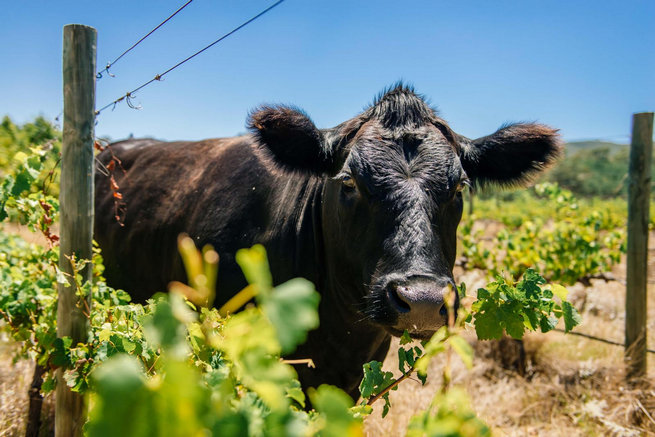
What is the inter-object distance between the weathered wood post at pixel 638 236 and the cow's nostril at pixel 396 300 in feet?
12.5

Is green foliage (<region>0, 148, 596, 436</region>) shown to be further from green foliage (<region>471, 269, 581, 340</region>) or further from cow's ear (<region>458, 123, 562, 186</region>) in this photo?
cow's ear (<region>458, 123, 562, 186</region>)

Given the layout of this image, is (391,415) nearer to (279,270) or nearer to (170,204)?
(279,270)

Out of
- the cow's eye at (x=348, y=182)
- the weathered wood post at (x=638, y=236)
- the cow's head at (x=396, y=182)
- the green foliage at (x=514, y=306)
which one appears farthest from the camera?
the weathered wood post at (x=638, y=236)

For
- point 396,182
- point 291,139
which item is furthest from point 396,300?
point 291,139

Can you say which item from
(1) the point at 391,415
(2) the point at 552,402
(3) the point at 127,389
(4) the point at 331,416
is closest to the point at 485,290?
(4) the point at 331,416

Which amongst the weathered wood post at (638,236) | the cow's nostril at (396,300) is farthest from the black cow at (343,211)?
the weathered wood post at (638,236)

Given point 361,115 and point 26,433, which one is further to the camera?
point 26,433

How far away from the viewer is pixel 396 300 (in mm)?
1875

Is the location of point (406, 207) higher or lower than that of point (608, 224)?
lower

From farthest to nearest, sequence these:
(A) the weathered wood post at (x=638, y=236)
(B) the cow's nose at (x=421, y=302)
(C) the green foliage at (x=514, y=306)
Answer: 1. (A) the weathered wood post at (x=638, y=236)
2. (B) the cow's nose at (x=421, y=302)
3. (C) the green foliage at (x=514, y=306)

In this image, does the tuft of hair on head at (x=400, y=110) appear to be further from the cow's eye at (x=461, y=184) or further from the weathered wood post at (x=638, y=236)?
the weathered wood post at (x=638, y=236)

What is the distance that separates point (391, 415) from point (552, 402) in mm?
1914

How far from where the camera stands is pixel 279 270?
114 inches

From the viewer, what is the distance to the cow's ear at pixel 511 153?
2.94 m
